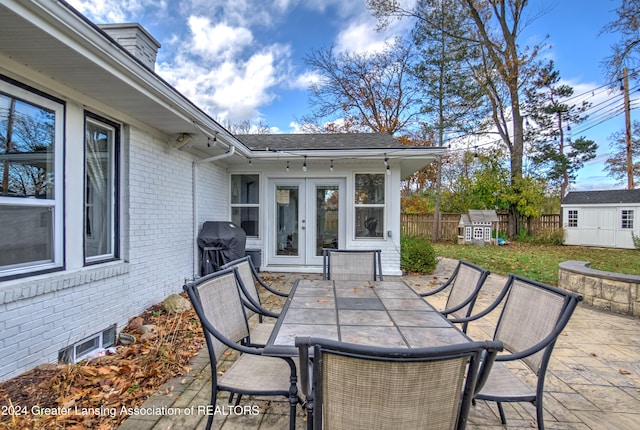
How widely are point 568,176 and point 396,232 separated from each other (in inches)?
644

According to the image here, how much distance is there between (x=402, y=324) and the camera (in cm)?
178

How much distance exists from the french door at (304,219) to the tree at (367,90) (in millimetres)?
10879

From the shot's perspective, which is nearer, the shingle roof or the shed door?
the shingle roof

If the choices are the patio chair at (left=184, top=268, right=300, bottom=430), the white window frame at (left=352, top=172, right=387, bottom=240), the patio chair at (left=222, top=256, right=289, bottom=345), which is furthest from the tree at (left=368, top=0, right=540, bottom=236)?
the patio chair at (left=184, top=268, right=300, bottom=430)

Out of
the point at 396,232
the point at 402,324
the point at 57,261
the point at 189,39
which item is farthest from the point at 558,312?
the point at 189,39

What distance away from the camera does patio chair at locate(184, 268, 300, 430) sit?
5.11ft

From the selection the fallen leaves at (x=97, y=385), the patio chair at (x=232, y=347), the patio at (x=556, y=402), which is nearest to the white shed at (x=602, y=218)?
the patio at (x=556, y=402)

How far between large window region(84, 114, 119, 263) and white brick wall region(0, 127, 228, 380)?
110 millimetres

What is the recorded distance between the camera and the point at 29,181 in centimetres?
245

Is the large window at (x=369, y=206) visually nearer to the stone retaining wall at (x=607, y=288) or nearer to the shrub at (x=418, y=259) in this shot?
the shrub at (x=418, y=259)

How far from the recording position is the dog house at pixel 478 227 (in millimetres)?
12398

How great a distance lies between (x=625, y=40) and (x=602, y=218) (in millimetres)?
7416

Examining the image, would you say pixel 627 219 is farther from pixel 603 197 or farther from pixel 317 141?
pixel 317 141

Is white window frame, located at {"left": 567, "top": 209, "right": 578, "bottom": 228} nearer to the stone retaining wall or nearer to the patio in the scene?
the stone retaining wall
